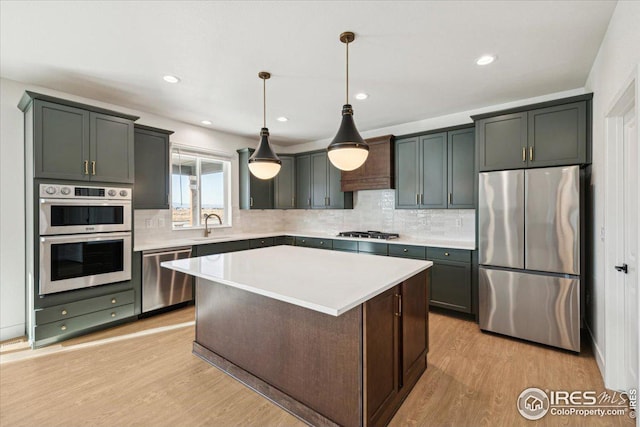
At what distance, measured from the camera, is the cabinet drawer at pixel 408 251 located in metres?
3.89

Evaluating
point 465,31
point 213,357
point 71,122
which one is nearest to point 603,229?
point 465,31

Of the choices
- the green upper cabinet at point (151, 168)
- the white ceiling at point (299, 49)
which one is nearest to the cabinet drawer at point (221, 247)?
the green upper cabinet at point (151, 168)

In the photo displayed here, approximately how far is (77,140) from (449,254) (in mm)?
4322

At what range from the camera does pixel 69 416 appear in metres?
1.96

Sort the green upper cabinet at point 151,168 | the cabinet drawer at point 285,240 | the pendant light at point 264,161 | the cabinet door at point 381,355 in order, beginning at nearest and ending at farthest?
the cabinet door at point 381,355
the pendant light at point 264,161
the green upper cabinet at point 151,168
the cabinet drawer at point 285,240

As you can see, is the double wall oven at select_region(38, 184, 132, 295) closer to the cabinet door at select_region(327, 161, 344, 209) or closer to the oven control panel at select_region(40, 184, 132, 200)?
the oven control panel at select_region(40, 184, 132, 200)

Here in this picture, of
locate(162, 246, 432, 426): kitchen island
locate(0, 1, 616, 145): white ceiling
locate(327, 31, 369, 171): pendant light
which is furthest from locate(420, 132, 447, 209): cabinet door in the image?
locate(327, 31, 369, 171): pendant light

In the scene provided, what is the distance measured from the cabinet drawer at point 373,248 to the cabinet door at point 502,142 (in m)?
1.61

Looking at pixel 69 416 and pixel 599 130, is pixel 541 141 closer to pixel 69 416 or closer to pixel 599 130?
pixel 599 130

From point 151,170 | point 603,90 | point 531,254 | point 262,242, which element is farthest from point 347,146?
point 262,242

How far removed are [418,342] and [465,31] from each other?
240 cm

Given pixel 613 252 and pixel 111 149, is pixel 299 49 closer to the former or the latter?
pixel 111 149

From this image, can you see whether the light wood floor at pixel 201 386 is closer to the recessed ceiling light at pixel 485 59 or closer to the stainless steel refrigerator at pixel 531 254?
the stainless steel refrigerator at pixel 531 254

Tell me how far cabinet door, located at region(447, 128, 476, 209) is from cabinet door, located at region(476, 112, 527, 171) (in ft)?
1.42
